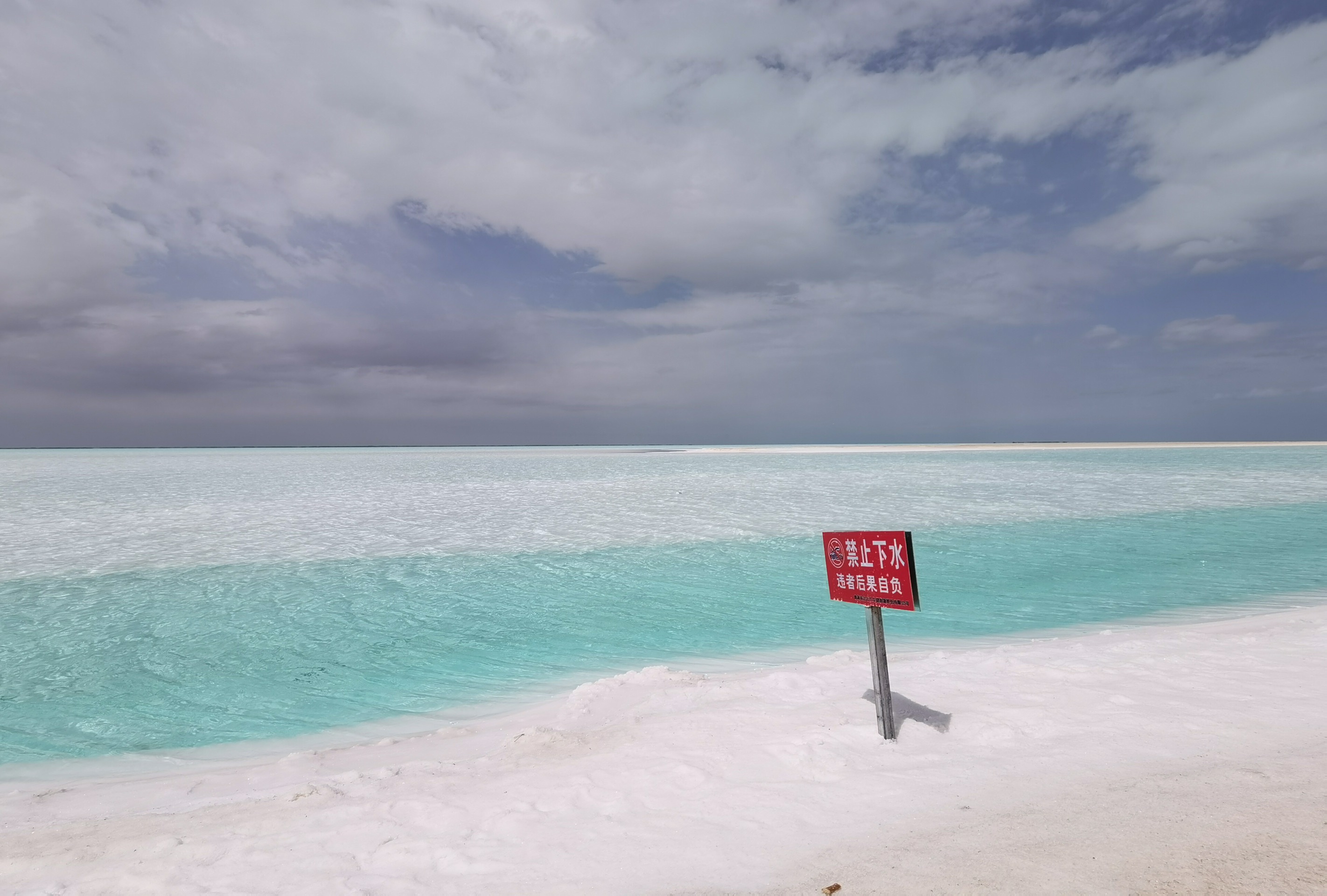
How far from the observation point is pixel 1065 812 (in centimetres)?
380

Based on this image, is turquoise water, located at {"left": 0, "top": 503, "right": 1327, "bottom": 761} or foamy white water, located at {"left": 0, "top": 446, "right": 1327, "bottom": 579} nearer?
turquoise water, located at {"left": 0, "top": 503, "right": 1327, "bottom": 761}

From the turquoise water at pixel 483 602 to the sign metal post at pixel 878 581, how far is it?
374cm

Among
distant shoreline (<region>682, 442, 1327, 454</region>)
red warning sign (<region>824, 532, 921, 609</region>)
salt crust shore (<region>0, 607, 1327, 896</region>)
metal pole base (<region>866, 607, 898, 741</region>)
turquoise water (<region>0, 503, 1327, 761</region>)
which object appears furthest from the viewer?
distant shoreline (<region>682, 442, 1327, 454</region>)

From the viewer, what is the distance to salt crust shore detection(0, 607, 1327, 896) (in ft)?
11.1

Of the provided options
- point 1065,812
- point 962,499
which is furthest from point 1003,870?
point 962,499

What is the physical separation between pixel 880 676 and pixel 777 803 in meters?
1.26

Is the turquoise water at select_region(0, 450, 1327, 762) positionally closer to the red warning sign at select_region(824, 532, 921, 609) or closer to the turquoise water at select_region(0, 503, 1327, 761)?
the turquoise water at select_region(0, 503, 1327, 761)

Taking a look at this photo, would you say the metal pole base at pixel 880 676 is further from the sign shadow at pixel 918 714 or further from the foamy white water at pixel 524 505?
the foamy white water at pixel 524 505

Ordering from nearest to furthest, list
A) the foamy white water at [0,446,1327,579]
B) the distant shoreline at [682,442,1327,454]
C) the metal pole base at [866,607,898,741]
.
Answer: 1. the metal pole base at [866,607,898,741]
2. the foamy white water at [0,446,1327,579]
3. the distant shoreline at [682,442,1327,454]

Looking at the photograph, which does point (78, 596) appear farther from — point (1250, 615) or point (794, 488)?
point (794, 488)

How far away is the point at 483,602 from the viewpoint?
11.1 meters

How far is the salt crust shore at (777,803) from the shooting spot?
3381mm

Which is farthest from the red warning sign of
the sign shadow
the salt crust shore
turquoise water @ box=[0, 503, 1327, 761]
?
turquoise water @ box=[0, 503, 1327, 761]

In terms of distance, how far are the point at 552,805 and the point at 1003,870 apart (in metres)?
2.52
